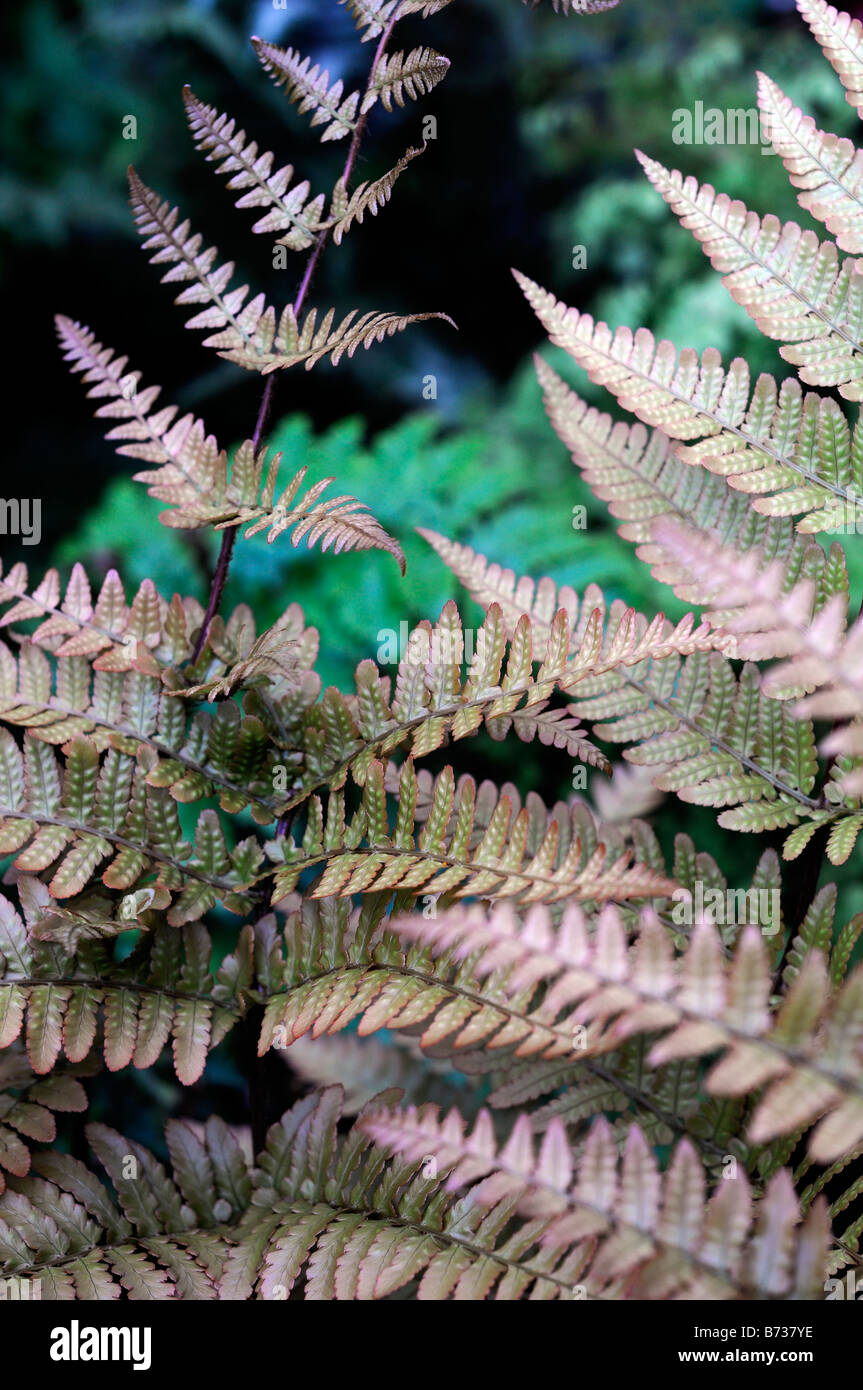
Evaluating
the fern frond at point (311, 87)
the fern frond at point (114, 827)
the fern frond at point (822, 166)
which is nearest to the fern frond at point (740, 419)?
the fern frond at point (822, 166)

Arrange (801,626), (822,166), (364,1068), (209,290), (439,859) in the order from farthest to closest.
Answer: (364,1068), (209,290), (822,166), (439,859), (801,626)

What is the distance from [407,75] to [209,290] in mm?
318

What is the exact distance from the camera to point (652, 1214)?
0.75m

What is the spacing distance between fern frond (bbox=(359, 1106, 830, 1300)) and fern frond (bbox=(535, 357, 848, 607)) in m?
0.62

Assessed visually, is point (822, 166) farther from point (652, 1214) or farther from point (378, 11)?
point (652, 1214)

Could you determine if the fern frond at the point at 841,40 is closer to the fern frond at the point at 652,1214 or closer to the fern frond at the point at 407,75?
the fern frond at the point at 407,75

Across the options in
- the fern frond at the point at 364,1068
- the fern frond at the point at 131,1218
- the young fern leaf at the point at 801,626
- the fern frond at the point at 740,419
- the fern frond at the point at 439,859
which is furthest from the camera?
the fern frond at the point at 364,1068

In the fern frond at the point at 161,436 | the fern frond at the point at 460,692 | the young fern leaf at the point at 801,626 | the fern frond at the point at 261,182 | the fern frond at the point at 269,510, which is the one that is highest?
the fern frond at the point at 261,182

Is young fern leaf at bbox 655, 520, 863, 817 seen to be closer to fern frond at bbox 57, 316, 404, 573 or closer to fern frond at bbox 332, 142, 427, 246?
fern frond at bbox 57, 316, 404, 573

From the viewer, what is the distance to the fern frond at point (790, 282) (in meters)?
1.08

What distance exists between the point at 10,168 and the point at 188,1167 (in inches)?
175

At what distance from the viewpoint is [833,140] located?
1.07 metres

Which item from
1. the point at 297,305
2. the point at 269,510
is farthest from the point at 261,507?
the point at 297,305

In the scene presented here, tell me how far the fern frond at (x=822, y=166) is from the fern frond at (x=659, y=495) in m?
0.28
